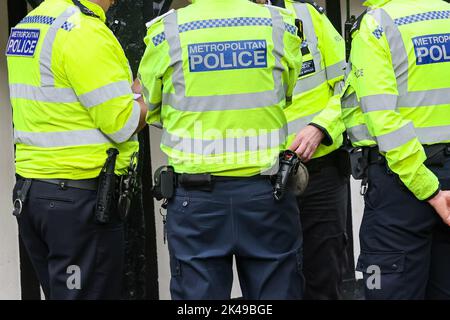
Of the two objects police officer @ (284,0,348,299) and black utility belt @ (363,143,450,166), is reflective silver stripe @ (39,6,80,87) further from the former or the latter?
black utility belt @ (363,143,450,166)

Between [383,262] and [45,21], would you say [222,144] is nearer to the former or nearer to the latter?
[383,262]

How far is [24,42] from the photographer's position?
469 cm

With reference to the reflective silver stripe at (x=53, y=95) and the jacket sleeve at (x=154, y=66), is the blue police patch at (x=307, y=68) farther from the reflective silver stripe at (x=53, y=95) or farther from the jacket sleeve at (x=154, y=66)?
the reflective silver stripe at (x=53, y=95)

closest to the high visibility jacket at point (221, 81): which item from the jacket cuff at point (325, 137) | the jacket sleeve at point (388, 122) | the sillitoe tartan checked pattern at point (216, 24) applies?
the sillitoe tartan checked pattern at point (216, 24)

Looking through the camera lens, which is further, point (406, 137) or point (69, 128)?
point (69, 128)

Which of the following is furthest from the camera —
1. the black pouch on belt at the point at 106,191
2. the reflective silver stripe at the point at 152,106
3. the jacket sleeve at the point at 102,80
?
the black pouch on belt at the point at 106,191

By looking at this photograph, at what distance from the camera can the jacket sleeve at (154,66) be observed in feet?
13.7

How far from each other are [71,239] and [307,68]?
4.97 feet

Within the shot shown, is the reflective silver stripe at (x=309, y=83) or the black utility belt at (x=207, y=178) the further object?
the reflective silver stripe at (x=309, y=83)

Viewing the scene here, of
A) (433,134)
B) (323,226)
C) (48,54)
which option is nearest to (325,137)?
(323,226)

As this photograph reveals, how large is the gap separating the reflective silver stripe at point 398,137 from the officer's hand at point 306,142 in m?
0.72

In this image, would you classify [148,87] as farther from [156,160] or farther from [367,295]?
[156,160]

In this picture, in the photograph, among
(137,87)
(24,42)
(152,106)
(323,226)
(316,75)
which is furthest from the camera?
(323,226)
